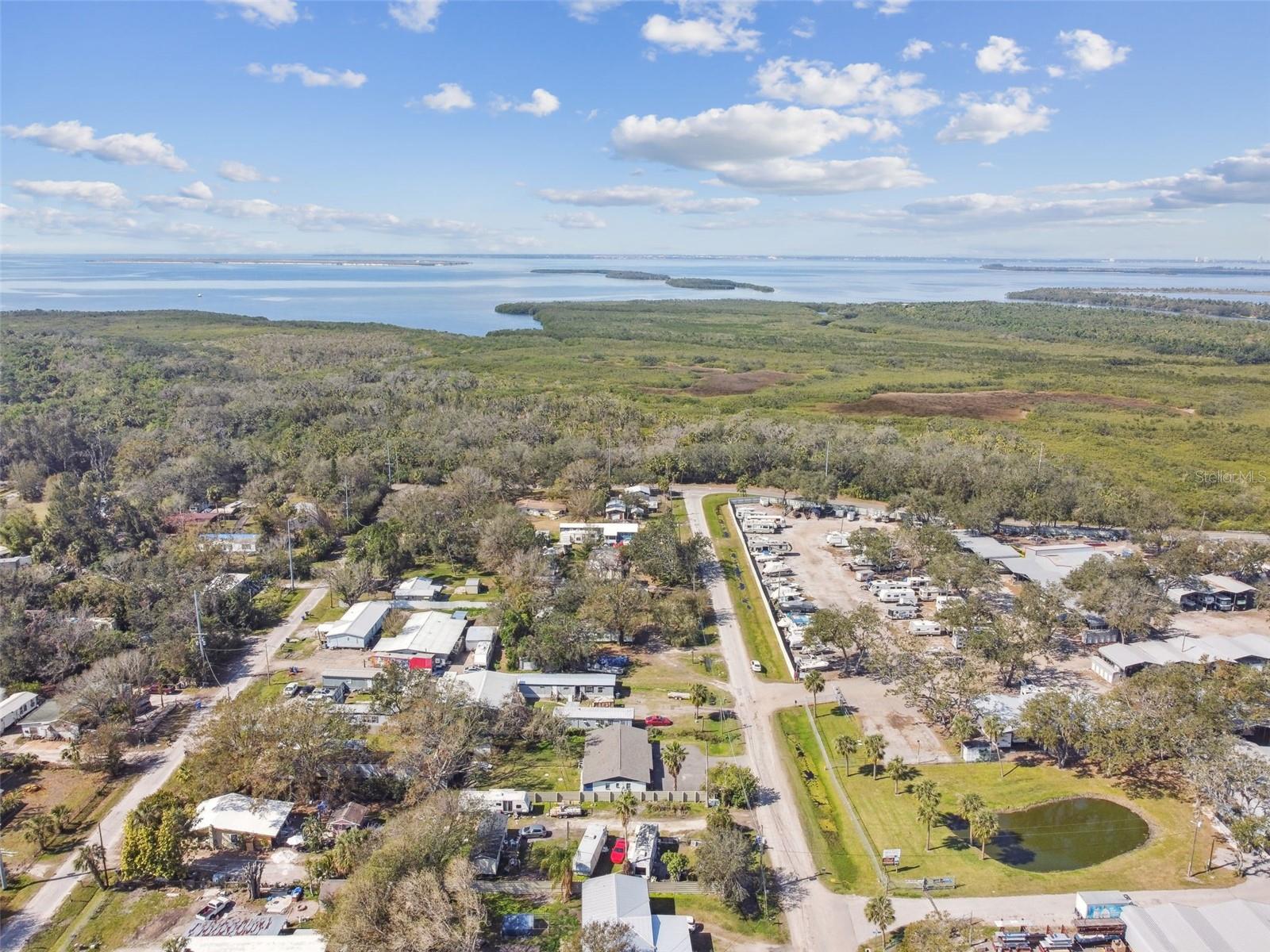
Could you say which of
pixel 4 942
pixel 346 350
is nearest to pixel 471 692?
pixel 4 942

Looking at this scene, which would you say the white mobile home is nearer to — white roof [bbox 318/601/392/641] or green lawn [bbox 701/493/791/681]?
green lawn [bbox 701/493/791/681]

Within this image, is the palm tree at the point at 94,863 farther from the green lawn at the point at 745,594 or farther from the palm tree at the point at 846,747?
the green lawn at the point at 745,594

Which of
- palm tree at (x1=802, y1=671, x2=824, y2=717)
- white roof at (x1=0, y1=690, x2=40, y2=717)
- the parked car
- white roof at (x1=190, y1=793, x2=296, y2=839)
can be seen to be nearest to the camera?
the parked car

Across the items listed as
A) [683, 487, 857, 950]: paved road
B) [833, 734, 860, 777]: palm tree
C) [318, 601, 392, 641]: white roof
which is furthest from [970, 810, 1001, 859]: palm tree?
[318, 601, 392, 641]: white roof

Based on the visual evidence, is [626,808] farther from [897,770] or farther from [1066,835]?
[1066,835]

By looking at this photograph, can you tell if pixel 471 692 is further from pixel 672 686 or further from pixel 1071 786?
pixel 1071 786

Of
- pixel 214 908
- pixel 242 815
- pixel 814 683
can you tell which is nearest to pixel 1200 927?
pixel 814 683
